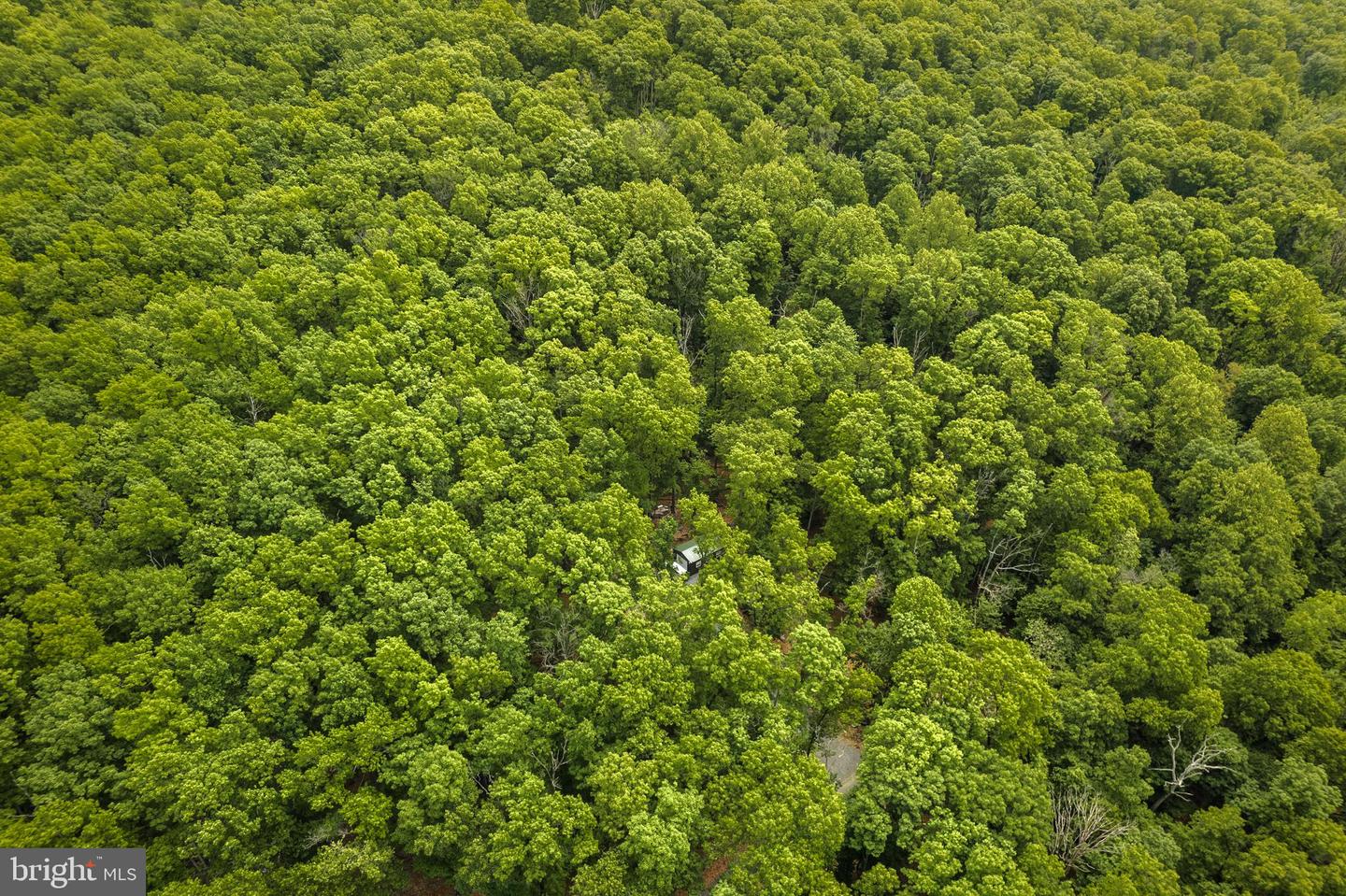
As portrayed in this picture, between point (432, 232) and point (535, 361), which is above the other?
point (432, 232)

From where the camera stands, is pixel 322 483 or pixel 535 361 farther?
pixel 535 361

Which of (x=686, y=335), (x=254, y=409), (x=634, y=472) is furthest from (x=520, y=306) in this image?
(x=254, y=409)

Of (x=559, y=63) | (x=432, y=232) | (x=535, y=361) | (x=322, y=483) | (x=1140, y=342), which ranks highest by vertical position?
(x=559, y=63)

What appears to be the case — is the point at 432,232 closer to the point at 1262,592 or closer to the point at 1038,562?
the point at 1038,562

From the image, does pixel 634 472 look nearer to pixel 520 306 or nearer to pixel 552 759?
pixel 520 306

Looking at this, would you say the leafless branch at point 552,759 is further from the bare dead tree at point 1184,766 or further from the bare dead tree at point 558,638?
the bare dead tree at point 1184,766

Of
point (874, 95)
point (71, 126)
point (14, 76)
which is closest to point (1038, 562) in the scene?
point (874, 95)
